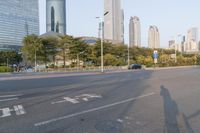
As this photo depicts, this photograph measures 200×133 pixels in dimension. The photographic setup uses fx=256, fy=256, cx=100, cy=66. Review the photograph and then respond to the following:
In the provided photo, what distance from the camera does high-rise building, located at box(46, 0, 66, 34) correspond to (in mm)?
186250

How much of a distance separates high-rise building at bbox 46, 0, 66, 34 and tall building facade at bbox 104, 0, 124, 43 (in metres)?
60.0

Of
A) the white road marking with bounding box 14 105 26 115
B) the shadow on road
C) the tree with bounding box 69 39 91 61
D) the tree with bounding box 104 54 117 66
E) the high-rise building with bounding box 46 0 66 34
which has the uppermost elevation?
the high-rise building with bounding box 46 0 66 34

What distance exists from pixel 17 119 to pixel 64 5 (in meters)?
191

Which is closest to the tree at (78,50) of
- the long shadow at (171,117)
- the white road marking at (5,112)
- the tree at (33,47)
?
the tree at (33,47)

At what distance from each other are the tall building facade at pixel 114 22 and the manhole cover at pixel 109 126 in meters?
105

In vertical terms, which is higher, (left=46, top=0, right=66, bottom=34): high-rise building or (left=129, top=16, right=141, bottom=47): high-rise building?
(left=46, top=0, right=66, bottom=34): high-rise building

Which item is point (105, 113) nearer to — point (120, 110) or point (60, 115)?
point (120, 110)

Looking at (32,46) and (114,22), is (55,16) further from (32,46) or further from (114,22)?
(32,46)

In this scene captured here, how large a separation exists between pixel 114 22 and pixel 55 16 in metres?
79.9

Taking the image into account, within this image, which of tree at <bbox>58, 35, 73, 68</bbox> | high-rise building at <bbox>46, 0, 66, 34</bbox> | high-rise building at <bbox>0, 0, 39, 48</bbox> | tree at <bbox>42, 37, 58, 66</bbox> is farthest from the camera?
high-rise building at <bbox>46, 0, 66, 34</bbox>

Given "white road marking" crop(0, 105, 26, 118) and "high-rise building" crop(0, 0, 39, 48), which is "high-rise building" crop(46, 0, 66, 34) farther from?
"white road marking" crop(0, 105, 26, 118)

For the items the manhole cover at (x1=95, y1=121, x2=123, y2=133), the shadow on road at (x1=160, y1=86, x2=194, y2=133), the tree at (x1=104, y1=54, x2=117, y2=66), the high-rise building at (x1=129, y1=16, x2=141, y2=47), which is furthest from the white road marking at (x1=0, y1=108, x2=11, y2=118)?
the high-rise building at (x1=129, y1=16, x2=141, y2=47)

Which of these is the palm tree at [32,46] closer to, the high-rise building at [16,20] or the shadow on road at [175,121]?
the shadow on road at [175,121]

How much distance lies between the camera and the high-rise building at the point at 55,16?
186250 millimetres
